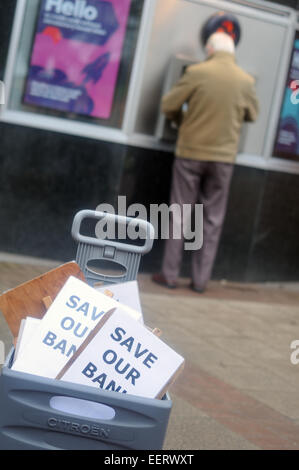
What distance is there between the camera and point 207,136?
23.8ft

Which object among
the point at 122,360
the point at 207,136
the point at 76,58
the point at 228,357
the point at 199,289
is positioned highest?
the point at 76,58

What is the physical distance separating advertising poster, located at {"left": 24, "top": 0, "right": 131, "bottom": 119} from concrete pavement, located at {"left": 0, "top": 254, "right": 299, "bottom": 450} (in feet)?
4.59

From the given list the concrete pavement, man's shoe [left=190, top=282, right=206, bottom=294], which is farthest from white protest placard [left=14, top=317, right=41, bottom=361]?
man's shoe [left=190, top=282, right=206, bottom=294]

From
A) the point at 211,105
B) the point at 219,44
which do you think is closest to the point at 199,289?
the point at 211,105

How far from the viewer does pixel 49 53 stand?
7.20 meters

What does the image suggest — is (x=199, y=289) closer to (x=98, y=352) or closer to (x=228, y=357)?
(x=228, y=357)

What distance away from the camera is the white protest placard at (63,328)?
2.52m

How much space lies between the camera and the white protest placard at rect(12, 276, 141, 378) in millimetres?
2520

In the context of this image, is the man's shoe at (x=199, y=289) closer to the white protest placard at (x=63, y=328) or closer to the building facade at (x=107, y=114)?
the building facade at (x=107, y=114)

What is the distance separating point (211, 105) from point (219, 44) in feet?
1.74

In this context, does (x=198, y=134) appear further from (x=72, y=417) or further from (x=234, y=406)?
(x=72, y=417)

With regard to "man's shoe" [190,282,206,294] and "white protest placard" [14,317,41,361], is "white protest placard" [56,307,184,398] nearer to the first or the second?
"white protest placard" [14,317,41,361]

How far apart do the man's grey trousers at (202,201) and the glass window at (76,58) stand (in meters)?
0.79
